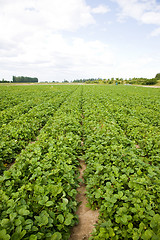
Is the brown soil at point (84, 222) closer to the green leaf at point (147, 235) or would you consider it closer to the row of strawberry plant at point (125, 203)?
the row of strawberry plant at point (125, 203)

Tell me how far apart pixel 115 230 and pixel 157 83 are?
2555 inches

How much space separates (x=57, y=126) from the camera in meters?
5.48

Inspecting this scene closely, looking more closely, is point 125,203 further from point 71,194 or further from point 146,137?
point 146,137

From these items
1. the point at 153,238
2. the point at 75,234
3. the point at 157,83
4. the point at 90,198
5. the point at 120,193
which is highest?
the point at 157,83

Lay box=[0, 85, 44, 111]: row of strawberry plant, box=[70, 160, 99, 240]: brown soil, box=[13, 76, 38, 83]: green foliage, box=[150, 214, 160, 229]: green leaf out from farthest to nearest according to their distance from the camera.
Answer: box=[13, 76, 38, 83]: green foliage
box=[0, 85, 44, 111]: row of strawberry plant
box=[70, 160, 99, 240]: brown soil
box=[150, 214, 160, 229]: green leaf

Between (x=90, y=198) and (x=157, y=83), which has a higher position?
(x=157, y=83)

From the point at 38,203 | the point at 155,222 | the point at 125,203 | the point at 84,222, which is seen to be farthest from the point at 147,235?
the point at 38,203

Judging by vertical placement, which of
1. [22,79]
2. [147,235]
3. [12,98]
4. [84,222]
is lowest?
[84,222]

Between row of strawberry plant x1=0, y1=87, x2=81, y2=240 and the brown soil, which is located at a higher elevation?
row of strawberry plant x1=0, y1=87, x2=81, y2=240

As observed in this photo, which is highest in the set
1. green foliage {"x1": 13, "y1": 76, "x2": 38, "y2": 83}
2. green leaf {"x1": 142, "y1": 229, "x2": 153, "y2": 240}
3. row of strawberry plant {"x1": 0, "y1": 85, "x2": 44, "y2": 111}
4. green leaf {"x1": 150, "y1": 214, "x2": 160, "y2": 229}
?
green foliage {"x1": 13, "y1": 76, "x2": 38, "y2": 83}

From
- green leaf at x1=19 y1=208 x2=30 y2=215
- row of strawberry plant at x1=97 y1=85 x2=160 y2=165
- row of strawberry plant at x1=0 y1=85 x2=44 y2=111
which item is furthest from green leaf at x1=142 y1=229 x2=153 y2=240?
row of strawberry plant at x1=0 y1=85 x2=44 y2=111

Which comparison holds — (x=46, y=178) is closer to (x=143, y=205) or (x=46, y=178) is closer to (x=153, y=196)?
(x=143, y=205)

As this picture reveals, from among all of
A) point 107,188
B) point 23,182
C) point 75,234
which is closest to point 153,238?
point 107,188

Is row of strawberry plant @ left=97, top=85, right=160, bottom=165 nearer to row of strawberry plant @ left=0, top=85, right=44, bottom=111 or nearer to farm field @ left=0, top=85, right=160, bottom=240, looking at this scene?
farm field @ left=0, top=85, right=160, bottom=240
